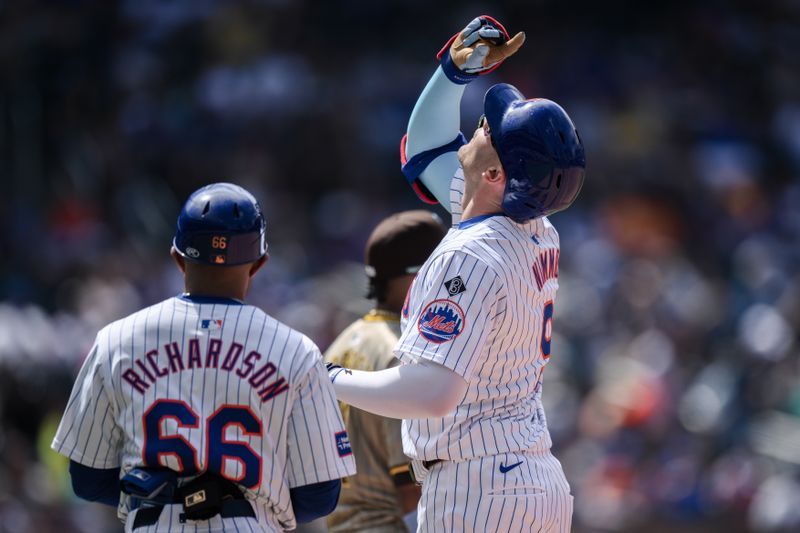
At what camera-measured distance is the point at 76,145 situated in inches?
541

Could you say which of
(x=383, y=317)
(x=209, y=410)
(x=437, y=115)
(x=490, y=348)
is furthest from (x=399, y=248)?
(x=209, y=410)

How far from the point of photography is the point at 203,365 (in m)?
3.12

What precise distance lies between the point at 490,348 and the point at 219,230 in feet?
2.54

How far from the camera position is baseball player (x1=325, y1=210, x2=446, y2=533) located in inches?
167

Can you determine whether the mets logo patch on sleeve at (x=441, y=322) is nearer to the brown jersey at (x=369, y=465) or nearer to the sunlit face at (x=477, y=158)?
the sunlit face at (x=477, y=158)

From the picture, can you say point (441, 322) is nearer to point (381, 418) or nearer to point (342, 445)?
point (342, 445)

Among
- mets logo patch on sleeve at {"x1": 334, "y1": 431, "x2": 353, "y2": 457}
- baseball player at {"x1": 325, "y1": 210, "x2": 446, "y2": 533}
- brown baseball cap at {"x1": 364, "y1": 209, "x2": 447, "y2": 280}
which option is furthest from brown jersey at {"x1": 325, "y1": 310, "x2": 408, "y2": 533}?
mets logo patch on sleeve at {"x1": 334, "y1": 431, "x2": 353, "y2": 457}

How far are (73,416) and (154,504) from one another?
33cm

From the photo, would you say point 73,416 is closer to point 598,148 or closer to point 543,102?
point 543,102

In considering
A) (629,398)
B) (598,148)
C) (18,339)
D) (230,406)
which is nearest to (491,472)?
(230,406)

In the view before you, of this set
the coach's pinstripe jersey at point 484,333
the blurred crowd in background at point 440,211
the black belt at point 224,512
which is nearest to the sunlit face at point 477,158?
the coach's pinstripe jersey at point 484,333

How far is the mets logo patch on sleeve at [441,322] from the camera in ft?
10.4

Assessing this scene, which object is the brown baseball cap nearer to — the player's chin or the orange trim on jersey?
the orange trim on jersey

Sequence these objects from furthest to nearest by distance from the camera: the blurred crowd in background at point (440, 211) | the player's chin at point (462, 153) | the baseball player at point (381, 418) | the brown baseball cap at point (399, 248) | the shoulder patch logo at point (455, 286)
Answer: the blurred crowd in background at point (440, 211) → the brown baseball cap at point (399, 248) → the baseball player at point (381, 418) → the player's chin at point (462, 153) → the shoulder patch logo at point (455, 286)
